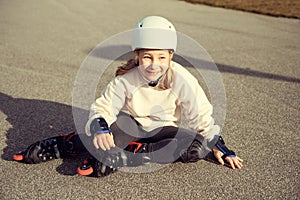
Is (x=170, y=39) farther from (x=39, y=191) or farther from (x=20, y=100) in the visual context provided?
(x=20, y=100)

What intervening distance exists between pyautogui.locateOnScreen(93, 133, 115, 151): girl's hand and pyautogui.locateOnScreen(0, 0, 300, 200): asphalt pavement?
18cm

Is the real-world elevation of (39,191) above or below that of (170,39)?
below

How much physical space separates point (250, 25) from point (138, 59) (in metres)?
4.06

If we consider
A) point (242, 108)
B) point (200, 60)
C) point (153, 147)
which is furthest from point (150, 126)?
point (200, 60)

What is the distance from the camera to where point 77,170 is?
5.85 feet

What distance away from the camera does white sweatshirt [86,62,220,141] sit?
1875 mm

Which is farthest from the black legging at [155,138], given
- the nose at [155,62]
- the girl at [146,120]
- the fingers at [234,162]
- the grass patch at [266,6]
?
the grass patch at [266,6]

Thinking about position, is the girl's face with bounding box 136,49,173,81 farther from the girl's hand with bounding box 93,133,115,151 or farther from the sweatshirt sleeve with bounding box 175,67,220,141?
the girl's hand with bounding box 93,133,115,151

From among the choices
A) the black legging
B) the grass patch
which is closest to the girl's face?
the black legging

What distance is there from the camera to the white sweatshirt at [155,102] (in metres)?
1.88

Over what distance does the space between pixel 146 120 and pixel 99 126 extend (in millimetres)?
299

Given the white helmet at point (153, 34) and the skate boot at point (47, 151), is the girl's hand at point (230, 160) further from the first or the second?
the skate boot at point (47, 151)

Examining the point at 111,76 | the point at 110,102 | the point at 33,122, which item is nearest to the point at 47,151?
the point at 110,102

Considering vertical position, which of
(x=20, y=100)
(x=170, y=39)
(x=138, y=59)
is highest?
(x=170, y=39)
